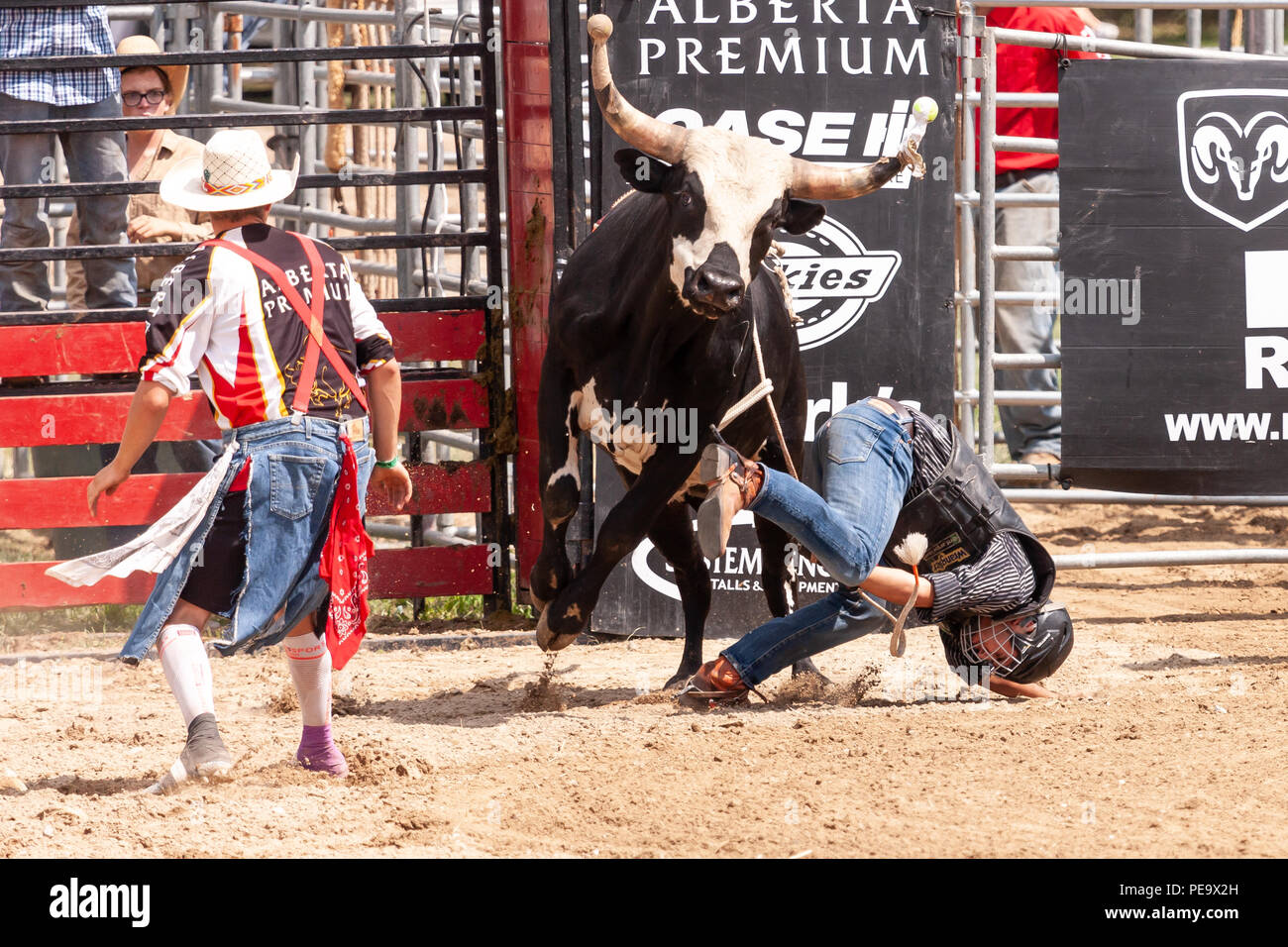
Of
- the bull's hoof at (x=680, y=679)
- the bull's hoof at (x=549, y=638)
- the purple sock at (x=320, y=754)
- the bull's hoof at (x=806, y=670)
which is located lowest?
the bull's hoof at (x=680, y=679)

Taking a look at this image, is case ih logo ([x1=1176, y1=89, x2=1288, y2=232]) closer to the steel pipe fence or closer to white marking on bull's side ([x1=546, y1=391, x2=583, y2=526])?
the steel pipe fence

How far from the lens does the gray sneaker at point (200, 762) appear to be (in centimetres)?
420

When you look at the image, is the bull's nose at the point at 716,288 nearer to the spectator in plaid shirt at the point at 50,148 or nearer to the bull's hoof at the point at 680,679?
the bull's hoof at the point at 680,679

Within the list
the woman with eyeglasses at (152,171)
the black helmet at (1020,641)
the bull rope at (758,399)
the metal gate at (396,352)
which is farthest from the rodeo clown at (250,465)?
the woman with eyeglasses at (152,171)

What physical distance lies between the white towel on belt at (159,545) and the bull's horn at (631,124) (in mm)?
1694

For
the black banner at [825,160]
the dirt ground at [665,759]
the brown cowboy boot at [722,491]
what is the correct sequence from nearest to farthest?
the dirt ground at [665,759], the brown cowboy boot at [722,491], the black banner at [825,160]

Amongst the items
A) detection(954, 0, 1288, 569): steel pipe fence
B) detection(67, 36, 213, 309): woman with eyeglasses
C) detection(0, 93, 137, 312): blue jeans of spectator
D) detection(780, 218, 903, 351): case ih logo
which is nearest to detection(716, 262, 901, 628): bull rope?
detection(780, 218, 903, 351): case ih logo

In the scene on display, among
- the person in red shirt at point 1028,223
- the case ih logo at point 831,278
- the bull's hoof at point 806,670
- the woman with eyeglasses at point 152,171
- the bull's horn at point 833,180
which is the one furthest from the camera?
the person in red shirt at point 1028,223

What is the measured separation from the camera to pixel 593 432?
18.0ft

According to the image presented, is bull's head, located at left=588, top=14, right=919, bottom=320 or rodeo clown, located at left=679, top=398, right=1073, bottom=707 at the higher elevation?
bull's head, located at left=588, top=14, right=919, bottom=320

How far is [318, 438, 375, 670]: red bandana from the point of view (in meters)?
4.35

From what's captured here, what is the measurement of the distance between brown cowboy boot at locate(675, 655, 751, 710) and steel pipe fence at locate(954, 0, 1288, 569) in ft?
6.86

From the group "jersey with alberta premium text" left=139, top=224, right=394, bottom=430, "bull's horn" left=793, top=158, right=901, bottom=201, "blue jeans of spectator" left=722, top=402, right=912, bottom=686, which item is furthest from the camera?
"bull's horn" left=793, top=158, right=901, bottom=201

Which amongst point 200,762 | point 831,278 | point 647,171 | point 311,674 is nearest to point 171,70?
point 831,278
